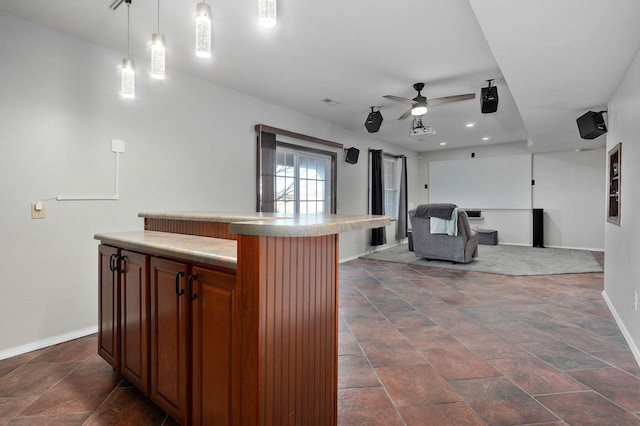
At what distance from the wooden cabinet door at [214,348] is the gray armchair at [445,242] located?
4903mm

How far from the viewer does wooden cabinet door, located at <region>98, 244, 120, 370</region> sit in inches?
77.4

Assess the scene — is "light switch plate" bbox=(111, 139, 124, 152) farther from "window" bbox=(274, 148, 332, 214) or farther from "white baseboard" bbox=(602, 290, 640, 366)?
"white baseboard" bbox=(602, 290, 640, 366)

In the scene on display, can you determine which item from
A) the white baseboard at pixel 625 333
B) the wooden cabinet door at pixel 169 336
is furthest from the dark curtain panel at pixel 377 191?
the wooden cabinet door at pixel 169 336

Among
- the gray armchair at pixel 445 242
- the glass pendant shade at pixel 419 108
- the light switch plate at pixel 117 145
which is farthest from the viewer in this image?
the gray armchair at pixel 445 242

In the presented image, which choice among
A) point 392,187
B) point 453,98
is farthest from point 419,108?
point 392,187

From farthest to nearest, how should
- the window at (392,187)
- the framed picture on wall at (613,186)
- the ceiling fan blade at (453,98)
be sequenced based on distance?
1. the window at (392,187)
2. the ceiling fan blade at (453,98)
3. the framed picture on wall at (613,186)

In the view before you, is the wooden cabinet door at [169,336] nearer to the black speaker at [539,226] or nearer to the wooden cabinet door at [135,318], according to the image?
the wooden cabinet door at [135,318]

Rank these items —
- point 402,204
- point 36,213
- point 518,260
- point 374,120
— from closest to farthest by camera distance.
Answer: point 36,213, point 374,120, point 518,260, point 402,204

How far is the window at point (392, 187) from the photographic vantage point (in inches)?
310

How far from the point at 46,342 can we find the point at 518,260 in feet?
22.4

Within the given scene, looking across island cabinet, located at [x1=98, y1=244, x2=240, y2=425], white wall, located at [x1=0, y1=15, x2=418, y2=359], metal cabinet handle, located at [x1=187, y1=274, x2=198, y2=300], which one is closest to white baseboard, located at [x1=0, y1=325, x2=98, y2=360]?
white wall, located at [x1=0, y1=15, x2=418, y2=359]

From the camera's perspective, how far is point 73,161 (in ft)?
9.15

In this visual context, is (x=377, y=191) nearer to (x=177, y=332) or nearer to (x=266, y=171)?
(x=266, y=171)

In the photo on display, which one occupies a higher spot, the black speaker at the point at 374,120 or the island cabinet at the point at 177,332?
the black speaker at the point at 374,120
